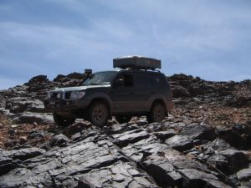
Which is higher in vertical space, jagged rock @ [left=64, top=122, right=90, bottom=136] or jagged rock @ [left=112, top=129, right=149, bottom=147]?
jagged rock @ [left=64, top=122, right=90, bottom=136]

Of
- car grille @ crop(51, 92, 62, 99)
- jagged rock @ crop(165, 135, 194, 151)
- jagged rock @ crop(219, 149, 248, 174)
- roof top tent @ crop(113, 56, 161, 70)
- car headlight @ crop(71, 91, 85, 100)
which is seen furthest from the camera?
roof top tent @ crop(113, 56, 161, 70)


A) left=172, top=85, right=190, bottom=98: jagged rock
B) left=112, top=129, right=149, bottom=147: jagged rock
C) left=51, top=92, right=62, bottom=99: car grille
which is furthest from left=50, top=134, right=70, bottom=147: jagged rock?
left=172, top=85, right=190, bottom=98: jagged rock

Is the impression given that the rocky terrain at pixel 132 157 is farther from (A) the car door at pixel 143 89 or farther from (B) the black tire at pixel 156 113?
(B) the black tire at pixel 156 113

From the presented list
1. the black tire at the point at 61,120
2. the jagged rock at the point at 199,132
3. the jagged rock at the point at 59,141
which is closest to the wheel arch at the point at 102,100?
the black tire at the point at 61,120

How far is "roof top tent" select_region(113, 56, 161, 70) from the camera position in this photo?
16.3m

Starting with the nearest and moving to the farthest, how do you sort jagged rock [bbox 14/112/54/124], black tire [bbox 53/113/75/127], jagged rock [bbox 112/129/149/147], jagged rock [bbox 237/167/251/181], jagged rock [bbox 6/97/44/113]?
jagged rock [bbox 237/167/251/181]
jagged rock [bbox 112/129/149/147]
black tire [bbox 53/113/75/127]
jagged rock [bbox 14/112/54/124]
jagged rock [bbox 6/97/44/113]

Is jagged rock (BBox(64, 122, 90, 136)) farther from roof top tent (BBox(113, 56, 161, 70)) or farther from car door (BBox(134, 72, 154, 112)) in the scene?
roof top tent (BBox(113, 56, 161, 70))

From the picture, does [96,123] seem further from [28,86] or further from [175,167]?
[28,86]

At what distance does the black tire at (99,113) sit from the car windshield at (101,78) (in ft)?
2.94

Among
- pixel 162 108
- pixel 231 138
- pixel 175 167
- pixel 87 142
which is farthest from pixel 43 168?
pixel 162 108

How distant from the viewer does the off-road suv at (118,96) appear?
14.1 metres

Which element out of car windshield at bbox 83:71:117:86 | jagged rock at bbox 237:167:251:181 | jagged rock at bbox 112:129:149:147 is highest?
car windshield at bbox 83:71:117:86

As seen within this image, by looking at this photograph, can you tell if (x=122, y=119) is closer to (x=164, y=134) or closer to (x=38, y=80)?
(x=164, y=134)

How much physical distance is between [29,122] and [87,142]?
7.76 m
